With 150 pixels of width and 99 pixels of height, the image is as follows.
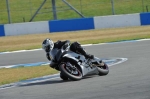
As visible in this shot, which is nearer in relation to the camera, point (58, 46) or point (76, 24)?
point (58, 46)

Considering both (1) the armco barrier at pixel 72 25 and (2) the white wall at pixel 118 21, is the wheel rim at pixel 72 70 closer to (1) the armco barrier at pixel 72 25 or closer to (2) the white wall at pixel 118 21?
(1) the armco barrier at pixel 72 25

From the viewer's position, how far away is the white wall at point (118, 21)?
3002 centimetres

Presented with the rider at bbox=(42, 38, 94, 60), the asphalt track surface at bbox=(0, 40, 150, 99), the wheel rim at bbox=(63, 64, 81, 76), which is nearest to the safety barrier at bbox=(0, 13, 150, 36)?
the asphalt track surface at bbox=(0, 40, 150, 99)

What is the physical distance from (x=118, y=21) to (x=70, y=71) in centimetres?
1849

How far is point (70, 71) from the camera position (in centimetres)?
1205

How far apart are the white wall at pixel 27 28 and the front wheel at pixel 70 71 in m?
17.6

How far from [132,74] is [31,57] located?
853cm

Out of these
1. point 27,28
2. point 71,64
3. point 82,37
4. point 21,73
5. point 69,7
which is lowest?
point 82,37

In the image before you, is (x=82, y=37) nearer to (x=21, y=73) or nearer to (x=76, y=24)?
(x=76, y=24)

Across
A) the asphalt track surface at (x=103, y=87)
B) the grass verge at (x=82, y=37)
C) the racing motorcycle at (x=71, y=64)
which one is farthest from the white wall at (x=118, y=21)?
the racing motorcycle at (x=71, y=64)

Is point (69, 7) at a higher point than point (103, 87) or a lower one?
lower

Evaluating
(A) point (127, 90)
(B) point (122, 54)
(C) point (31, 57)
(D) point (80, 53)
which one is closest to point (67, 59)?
(D) point (80, 53)

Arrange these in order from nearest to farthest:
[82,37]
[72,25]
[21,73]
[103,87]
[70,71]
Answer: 1. [103,87]
2. [70,71]
3. [21,73]
4. [82,37]
5. [72,25]

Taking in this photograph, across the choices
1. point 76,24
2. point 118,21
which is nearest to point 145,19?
point 118,21
